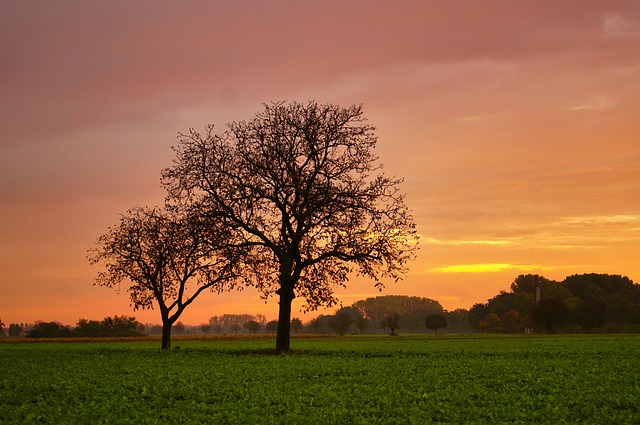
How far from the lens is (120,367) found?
4041 cm

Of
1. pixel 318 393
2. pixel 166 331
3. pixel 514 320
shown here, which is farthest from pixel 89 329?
pixel 318 393

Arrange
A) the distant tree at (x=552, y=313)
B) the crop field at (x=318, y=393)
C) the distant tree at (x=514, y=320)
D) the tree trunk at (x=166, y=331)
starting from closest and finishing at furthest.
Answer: the crop field at (x=318, y=393) < the tree trunk at (x=166, y=331) < the distant tree at (x=552, y=313) < the distant tree at (x=514, y=320)

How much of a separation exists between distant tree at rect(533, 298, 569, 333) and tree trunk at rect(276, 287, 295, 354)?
438 feet

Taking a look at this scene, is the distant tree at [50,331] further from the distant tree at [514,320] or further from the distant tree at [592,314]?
the distant tree at [592,314]

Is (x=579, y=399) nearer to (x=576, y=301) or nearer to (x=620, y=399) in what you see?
(x=620, y=399)

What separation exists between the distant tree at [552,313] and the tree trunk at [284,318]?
133497 mm

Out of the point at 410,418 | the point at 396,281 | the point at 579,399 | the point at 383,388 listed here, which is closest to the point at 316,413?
the point at 410,418

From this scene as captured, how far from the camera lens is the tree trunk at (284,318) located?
53344 mm

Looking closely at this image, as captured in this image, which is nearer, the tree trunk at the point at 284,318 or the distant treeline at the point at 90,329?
the tree trunk at the point at 284,318

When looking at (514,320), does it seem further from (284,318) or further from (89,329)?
(284,318)

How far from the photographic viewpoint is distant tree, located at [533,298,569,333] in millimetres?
171875

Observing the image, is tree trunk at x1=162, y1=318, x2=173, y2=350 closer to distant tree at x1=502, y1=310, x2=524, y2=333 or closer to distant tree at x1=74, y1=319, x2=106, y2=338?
distant tree at x1=74, y1=319, x2=106, y2=338

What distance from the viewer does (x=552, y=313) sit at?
172 meters

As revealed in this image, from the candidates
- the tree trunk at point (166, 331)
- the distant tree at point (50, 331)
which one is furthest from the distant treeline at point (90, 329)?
the tree trunk at point (166, 331)
